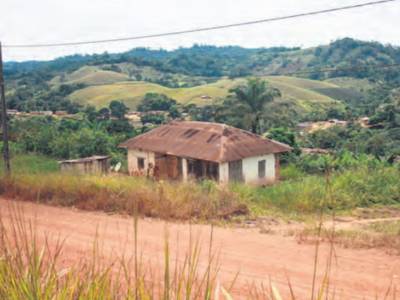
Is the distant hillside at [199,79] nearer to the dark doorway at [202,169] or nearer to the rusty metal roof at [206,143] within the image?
the rusty metal roof at [206,143]

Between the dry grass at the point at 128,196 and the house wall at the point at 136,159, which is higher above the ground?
the dry grass at the point at 128,196

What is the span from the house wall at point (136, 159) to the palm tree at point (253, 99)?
9283 mm

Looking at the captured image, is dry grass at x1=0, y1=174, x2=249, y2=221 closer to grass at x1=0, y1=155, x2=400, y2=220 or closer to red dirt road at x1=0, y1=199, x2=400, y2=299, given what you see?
grass at x1=0, y1=155, x2=400, y2=220

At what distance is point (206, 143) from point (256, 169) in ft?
8.73

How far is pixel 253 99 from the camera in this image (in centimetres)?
3403

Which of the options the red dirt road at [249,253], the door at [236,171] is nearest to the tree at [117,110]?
the door at [236,171]

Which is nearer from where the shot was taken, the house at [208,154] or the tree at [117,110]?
the house at [208,154]

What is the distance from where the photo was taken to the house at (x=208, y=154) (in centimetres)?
2262

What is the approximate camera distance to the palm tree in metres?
33.8

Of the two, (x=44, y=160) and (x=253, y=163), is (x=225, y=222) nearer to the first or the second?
(x=253, y=163)

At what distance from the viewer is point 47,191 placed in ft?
35.1

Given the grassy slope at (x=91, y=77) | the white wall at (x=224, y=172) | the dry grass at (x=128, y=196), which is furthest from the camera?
the grassy slope at (x=91, y=77)

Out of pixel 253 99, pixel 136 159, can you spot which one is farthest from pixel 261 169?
pixel 253 99

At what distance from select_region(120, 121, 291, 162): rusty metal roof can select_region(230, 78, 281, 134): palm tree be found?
26.2 feet
